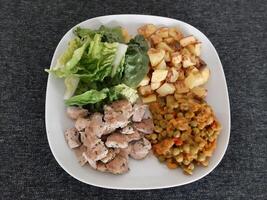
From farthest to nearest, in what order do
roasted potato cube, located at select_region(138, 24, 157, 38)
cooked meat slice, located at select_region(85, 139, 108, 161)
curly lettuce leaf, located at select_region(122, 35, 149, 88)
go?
roasted potato cube, located at select_region(138, 24, 157, 38) < curly lettuce leaf, located at select_region(122, 35, 149, 88) < cooked meat slice, located at select_region(85, 139, 108, 161)

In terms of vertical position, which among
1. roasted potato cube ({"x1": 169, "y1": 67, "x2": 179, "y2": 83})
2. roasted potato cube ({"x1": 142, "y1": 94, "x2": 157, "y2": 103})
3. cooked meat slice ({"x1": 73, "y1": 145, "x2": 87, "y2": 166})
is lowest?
cooked meat slice ({"x1": 73, "y1": 145, "x2": 87, "y2": 166})

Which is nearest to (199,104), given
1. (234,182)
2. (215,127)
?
(215,127)

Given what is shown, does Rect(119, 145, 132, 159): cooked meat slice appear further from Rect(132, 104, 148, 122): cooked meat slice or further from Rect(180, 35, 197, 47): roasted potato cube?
Rect(180, 35, 197, 47): roasted potato cube

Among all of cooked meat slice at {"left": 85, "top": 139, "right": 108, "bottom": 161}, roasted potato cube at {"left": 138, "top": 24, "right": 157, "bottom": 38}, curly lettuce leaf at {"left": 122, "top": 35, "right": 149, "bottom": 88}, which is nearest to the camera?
cooked meat slice at {"left": 85, "top": 139, "right": 108, "bottom": 161}

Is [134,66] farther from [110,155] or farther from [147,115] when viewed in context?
[110,155]

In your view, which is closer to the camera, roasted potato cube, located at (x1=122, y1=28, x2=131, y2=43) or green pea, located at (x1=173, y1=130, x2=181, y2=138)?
green pea, located at (x1=173, y1=130, x2=181, y2=138)

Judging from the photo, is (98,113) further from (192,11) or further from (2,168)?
(192,11)

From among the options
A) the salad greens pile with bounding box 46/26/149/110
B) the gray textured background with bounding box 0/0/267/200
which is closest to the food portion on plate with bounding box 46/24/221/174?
the salad greens pile with bounding box 46/26/149/110
